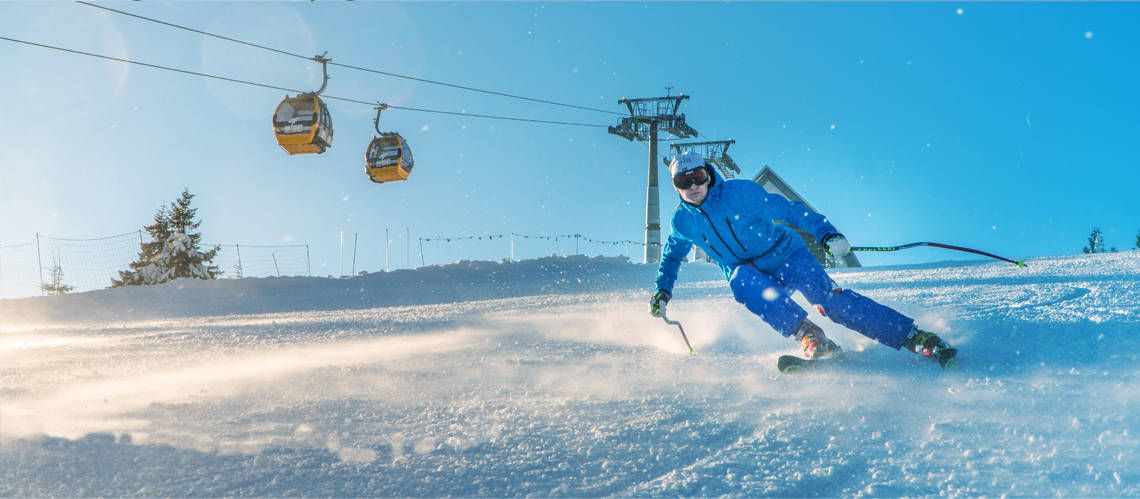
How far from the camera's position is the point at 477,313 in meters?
8.71

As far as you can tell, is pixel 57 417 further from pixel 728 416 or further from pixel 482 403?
pixel 728 416

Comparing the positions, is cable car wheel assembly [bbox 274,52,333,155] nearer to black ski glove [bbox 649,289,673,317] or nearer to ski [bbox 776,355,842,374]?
black ski glove [bbox 649,289,673,317]

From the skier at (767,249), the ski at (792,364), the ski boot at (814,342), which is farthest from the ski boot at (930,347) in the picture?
the ski at (792,364)

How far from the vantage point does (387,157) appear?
53.8 ft

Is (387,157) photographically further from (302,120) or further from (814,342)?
(814,342)

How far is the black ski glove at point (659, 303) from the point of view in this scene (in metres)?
4.90

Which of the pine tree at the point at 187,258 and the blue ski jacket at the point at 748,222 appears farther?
the pine tree at the point at 187,258

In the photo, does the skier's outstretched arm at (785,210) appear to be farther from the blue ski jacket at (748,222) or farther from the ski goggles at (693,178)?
the ski goggles at (693,178)

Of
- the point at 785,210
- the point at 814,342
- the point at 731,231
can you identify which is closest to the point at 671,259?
the point at 731,231

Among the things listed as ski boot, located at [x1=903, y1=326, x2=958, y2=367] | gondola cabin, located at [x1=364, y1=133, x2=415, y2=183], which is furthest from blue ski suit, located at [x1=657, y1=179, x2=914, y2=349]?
gondola cabin, located at [x1=364, y1=133, x2=415, y2=183]

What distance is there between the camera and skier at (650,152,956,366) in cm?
423

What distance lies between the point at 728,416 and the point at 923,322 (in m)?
2.81

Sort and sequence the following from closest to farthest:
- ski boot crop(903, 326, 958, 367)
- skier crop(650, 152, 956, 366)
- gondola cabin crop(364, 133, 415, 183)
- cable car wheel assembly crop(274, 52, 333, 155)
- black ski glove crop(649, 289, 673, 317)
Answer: ski boot crop(903, 326, 958, 367) < skier crop(650, 152, 956, 366) < black ski glove crop(649, 289, 673, 317) < cable car wheel assembly crop(274, 52, 333, 155) < gondola cabin crop(364, 133, 415, 183)

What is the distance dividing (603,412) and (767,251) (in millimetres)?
1855
